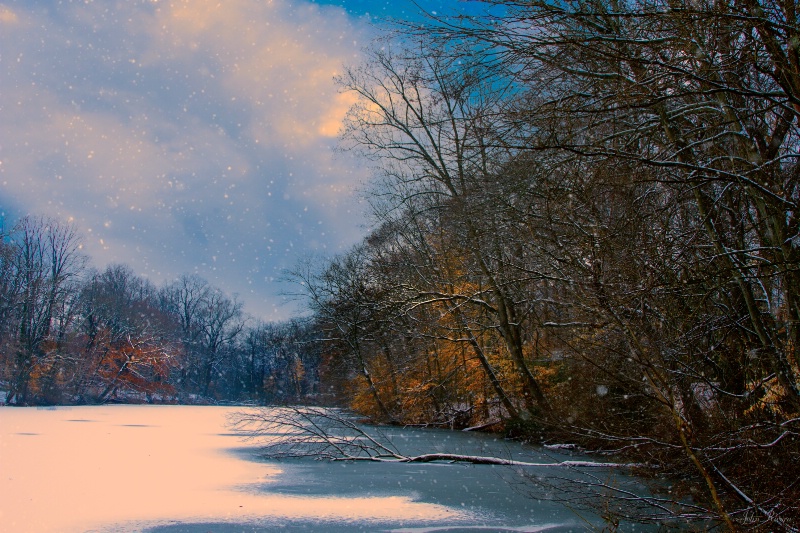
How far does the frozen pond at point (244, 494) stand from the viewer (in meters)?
5.46

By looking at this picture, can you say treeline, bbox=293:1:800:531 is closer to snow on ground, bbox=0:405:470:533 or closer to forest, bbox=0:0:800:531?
forest, bbox=0:0:800:531

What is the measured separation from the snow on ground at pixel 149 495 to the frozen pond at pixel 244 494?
13 millimetres

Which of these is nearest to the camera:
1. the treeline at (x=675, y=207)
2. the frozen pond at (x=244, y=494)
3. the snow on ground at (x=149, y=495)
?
the treeline at (x=675, y=207)

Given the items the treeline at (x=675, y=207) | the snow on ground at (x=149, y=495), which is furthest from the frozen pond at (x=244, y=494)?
the treeline at (x=675, y=207)

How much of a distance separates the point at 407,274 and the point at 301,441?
7199mm

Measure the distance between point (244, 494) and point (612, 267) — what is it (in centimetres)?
517

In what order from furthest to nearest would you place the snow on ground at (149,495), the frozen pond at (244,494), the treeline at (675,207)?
the snow on ground at (149,495)
the frozen pond at (244,494)
the treeline at (675,207)

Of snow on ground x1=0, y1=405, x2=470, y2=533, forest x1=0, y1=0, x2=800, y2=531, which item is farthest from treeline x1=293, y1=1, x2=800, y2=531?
snow on ground x1=0, y1=405, x2=470, y2=533

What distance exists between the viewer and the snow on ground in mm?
5621

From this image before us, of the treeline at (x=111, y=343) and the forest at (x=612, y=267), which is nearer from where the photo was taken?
the forest at (x=612, y=267)

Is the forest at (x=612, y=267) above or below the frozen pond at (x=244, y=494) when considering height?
above

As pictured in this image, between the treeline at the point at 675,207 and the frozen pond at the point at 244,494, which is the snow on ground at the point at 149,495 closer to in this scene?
the frozen pond at the point at 244,494

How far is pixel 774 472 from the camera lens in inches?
158

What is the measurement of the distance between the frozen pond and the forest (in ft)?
4.30
